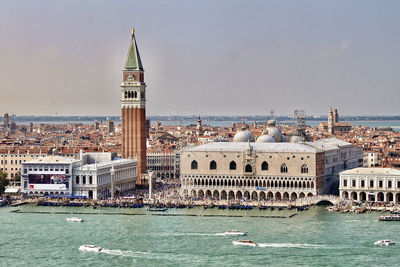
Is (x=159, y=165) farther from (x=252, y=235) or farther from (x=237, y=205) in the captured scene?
(x=252, y=235)

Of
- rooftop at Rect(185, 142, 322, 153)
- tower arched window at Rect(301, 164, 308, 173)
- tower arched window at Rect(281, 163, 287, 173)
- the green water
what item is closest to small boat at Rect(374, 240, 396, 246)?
the green water

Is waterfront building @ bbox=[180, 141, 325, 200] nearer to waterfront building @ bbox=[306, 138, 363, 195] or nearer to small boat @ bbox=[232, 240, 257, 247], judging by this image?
waterfront building @ bbox=[306, 138, 363, 195]

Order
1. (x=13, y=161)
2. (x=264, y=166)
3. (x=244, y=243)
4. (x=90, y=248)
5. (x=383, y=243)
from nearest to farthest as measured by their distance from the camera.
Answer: (x=90, y=248) < (x=383, y=243) < (x=244, y=243) < (x=264, y=166) < (x=13, y=161)

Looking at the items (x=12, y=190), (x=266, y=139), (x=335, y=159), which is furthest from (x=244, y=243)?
(x=12, y=190)

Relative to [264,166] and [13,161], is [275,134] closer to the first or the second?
[264,166]

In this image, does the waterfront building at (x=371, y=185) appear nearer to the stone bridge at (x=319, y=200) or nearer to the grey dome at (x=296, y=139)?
the stone bridge at (x=319, y=200)
